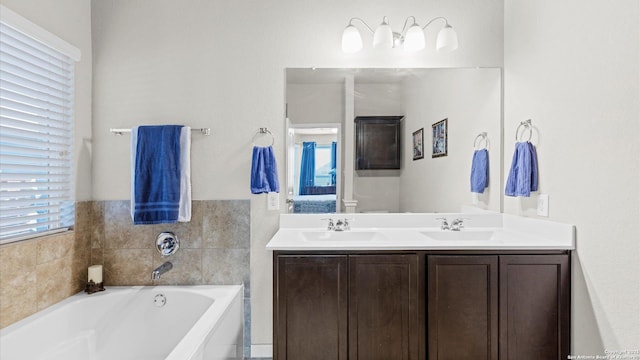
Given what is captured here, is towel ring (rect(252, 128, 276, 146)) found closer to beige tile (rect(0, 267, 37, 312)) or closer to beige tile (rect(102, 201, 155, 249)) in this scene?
beige tile (rect(102, 201, 155, 249))

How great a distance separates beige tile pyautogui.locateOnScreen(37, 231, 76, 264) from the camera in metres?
1.77

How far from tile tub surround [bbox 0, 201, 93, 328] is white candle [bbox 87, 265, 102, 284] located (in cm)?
7

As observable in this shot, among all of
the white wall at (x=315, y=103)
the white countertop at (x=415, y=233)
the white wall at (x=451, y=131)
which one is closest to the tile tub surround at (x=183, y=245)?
the white countertop at (x=415, y=233)

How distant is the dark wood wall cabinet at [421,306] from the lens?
1681mm

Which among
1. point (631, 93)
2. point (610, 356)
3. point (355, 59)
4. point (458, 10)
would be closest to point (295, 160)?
point (355, 59)

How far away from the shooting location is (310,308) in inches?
66.7

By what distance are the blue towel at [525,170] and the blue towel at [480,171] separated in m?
0.25

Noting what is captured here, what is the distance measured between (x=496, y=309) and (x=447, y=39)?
5.37ft

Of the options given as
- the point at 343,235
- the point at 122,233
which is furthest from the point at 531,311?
the point at 122,233

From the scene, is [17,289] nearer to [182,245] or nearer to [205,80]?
[182,245]

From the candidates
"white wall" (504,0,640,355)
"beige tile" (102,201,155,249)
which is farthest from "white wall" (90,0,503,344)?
"white wall" (504,0,640,355)

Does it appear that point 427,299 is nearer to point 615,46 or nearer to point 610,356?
point 610,356

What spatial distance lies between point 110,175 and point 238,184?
87 centimetres

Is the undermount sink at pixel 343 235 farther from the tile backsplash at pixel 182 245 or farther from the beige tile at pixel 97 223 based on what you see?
the beige tile at pixel 97 223
